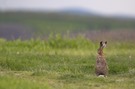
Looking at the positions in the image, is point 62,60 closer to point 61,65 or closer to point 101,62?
point 61,65

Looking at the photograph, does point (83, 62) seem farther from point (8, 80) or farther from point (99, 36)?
point (99, 36)

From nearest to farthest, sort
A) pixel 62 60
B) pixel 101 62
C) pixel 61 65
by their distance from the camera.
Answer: pixel 101 62 < pixel 61 65 < pixel 62 60

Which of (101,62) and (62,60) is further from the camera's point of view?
(62,60)

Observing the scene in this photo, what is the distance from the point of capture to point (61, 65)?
14.2 meters

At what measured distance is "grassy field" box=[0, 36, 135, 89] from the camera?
11.1m

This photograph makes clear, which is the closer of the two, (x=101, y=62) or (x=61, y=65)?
(x=101, y=62)

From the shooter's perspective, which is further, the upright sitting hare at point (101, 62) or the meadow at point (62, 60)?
the upright sitting hare at point (101, 62)

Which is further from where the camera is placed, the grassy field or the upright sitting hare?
the upright sitting hare

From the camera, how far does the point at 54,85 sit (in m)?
11.1

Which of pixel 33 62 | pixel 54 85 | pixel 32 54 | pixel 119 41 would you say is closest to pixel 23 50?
pixel 32 54

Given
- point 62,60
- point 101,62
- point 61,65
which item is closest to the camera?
point 101,62

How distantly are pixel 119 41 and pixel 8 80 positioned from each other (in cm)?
1116

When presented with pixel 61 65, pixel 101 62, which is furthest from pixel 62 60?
pixel 101 62

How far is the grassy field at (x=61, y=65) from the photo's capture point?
36.6 feet
